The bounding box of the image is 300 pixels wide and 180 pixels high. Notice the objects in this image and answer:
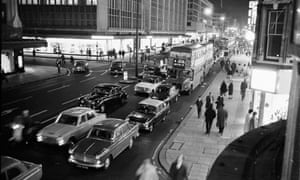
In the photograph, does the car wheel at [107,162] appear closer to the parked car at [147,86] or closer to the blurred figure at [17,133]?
the blurred figure at [17,133]

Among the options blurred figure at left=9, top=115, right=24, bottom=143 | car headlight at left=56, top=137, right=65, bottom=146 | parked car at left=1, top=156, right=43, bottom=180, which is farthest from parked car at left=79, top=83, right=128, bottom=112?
parked car at left=1, top=156, right=43, bottom=180

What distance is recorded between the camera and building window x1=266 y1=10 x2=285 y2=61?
12836 mm

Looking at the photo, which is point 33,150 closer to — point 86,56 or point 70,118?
point 70,118

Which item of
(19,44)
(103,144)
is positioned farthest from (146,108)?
(19,44)

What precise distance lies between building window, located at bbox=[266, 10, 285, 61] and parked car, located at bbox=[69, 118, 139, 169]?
6699 mm

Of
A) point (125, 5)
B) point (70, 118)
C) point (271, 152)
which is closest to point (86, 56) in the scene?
point (125, 5)

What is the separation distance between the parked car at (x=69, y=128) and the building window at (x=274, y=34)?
330 inches

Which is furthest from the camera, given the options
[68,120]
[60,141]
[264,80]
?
[68,120]

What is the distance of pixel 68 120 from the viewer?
14078 mm

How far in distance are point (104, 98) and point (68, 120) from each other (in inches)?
246

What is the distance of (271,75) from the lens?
10.6 meters

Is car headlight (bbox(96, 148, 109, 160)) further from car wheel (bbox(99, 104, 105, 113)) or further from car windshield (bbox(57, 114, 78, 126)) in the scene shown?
car wheel (bbox(99, 104, 105, 113))

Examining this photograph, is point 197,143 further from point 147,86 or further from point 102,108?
Result: point 147,86

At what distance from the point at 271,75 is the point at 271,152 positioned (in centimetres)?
413
